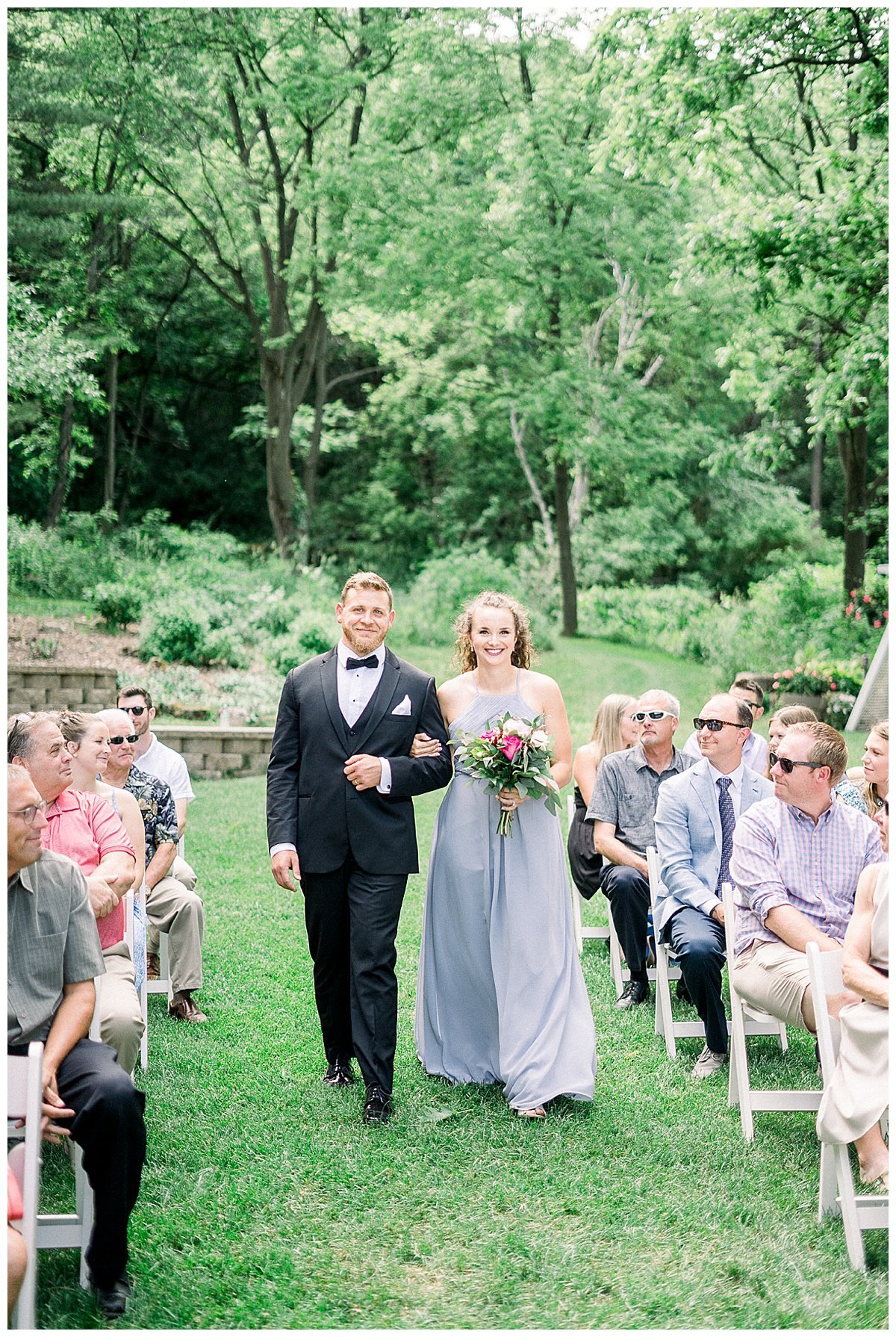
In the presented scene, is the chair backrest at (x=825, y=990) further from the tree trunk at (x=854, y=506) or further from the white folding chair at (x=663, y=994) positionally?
the tree trunk at (x=854, y=506)

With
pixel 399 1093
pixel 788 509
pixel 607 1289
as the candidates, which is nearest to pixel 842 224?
pixel 399 1093

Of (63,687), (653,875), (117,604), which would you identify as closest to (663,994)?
(653,875)

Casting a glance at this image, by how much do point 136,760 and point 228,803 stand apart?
5123mm

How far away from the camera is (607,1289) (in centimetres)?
337

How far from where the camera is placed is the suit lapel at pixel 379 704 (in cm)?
466

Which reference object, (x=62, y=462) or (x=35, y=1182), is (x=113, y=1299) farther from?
(x=62, y=462)

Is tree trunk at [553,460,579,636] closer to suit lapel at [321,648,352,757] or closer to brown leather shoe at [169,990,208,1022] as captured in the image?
brown leather shoe at [169,990,208,1022]

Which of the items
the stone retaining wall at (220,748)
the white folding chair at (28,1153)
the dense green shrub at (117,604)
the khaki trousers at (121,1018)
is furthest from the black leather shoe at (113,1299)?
the dense green shrub at (117,604)

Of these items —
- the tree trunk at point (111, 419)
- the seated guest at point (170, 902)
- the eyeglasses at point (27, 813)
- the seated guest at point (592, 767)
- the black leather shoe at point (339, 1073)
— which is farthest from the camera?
the tree trunk at point (111, 419)

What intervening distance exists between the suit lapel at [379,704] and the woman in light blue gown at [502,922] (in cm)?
19

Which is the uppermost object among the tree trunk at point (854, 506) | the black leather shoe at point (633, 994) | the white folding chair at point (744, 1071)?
the tree trunk at point (854, 506)

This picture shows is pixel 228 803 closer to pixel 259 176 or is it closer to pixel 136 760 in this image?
pixel 136 760

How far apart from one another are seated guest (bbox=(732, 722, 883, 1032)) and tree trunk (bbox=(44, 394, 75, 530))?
21121 millimetres

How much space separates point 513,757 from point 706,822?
4.29 ft
